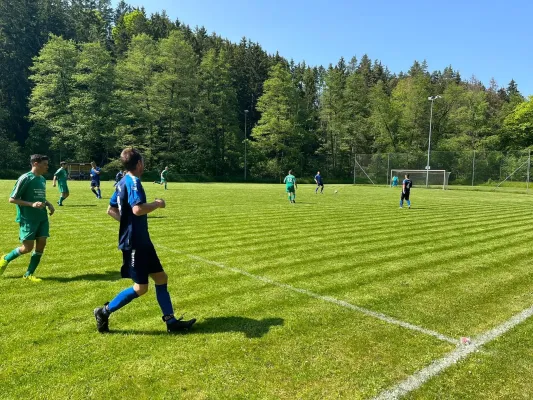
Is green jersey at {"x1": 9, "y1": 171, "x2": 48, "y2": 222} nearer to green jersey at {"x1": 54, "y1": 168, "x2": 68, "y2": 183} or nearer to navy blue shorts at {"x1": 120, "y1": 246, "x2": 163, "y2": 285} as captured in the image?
navy blue shorts at {"x1": 120, "y1": 246, "x2": 163, "y2": 285}

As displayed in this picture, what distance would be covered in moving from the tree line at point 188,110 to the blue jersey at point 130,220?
168 ft

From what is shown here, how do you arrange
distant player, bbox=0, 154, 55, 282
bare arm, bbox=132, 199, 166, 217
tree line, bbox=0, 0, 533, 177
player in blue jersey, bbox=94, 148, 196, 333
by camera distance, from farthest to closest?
tree line, bbox=0, 0, 533, 177 → distant player, bbox=0, 154, 55, 282 → player in blue jersey, bbox=94, 148, 196, 333 → bare arm, bbox=132, 199, 166, 217

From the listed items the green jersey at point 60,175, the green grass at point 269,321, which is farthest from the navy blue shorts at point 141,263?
the green jersey at point 60,175

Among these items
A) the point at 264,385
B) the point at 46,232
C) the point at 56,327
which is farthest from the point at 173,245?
the point at 264,385

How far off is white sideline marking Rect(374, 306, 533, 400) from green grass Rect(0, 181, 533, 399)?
7 cm

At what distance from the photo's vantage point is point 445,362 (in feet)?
12.0

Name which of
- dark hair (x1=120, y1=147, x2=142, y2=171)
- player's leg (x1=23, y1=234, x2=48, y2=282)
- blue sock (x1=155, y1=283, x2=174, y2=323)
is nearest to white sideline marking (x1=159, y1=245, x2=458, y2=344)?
blue sock (x1=155, y1=283, x2=174, y2=323)

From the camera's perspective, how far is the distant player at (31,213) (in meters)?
5.97

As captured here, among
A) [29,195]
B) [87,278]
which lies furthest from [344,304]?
[29,195]

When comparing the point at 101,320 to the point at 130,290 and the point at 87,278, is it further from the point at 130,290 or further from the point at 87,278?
the point at 87,278

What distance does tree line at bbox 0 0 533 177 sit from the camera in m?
53.9

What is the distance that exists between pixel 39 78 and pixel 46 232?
58.1 meters

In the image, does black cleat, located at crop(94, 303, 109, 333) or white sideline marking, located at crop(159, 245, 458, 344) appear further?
white sideline marking, located at crop(159, 245, 458, 344)

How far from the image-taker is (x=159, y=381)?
326 cm
